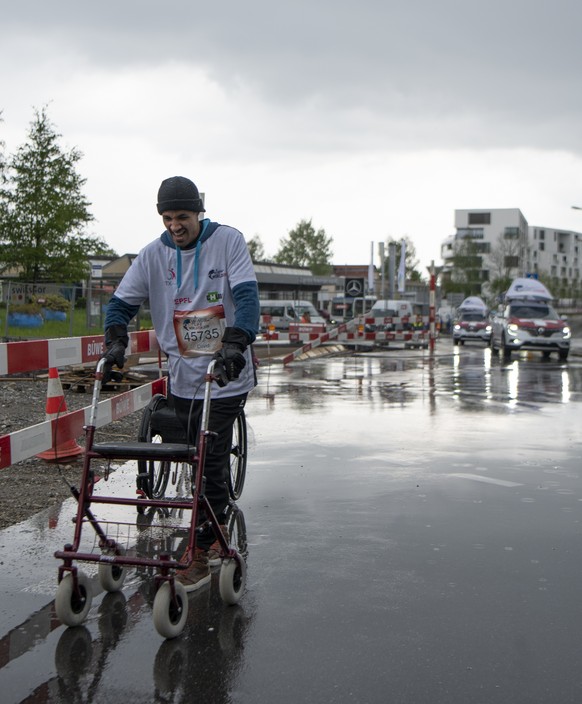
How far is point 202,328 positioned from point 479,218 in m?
162

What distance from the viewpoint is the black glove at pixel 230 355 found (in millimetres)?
4324

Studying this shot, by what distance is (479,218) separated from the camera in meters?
162

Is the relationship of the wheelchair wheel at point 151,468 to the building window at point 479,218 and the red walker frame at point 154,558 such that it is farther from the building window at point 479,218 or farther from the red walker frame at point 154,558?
the building window at point 479,218

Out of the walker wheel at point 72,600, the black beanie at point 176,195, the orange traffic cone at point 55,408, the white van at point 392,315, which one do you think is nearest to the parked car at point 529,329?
the white van at point 392,315

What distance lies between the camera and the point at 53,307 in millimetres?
24609

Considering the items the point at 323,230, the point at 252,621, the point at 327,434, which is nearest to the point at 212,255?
the point at 252,621

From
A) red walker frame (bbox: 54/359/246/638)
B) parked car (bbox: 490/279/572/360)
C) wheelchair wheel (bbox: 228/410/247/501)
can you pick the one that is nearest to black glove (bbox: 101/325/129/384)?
red walker frame (bbox: 54/359/246/638)

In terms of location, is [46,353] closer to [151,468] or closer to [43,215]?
[151,468]

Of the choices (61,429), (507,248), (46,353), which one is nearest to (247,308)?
(46,353)

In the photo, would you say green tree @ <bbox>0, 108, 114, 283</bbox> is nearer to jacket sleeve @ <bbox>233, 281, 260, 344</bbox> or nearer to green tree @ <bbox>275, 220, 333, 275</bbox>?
jacket sleeve @ <bbox>233, 281, 260, 344</bbox>

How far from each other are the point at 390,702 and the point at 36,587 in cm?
199

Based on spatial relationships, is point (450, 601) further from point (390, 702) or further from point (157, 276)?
point (157, 276)

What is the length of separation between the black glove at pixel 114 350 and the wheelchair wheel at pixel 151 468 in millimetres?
628

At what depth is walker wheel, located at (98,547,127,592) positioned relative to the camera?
A: 14.3ft
